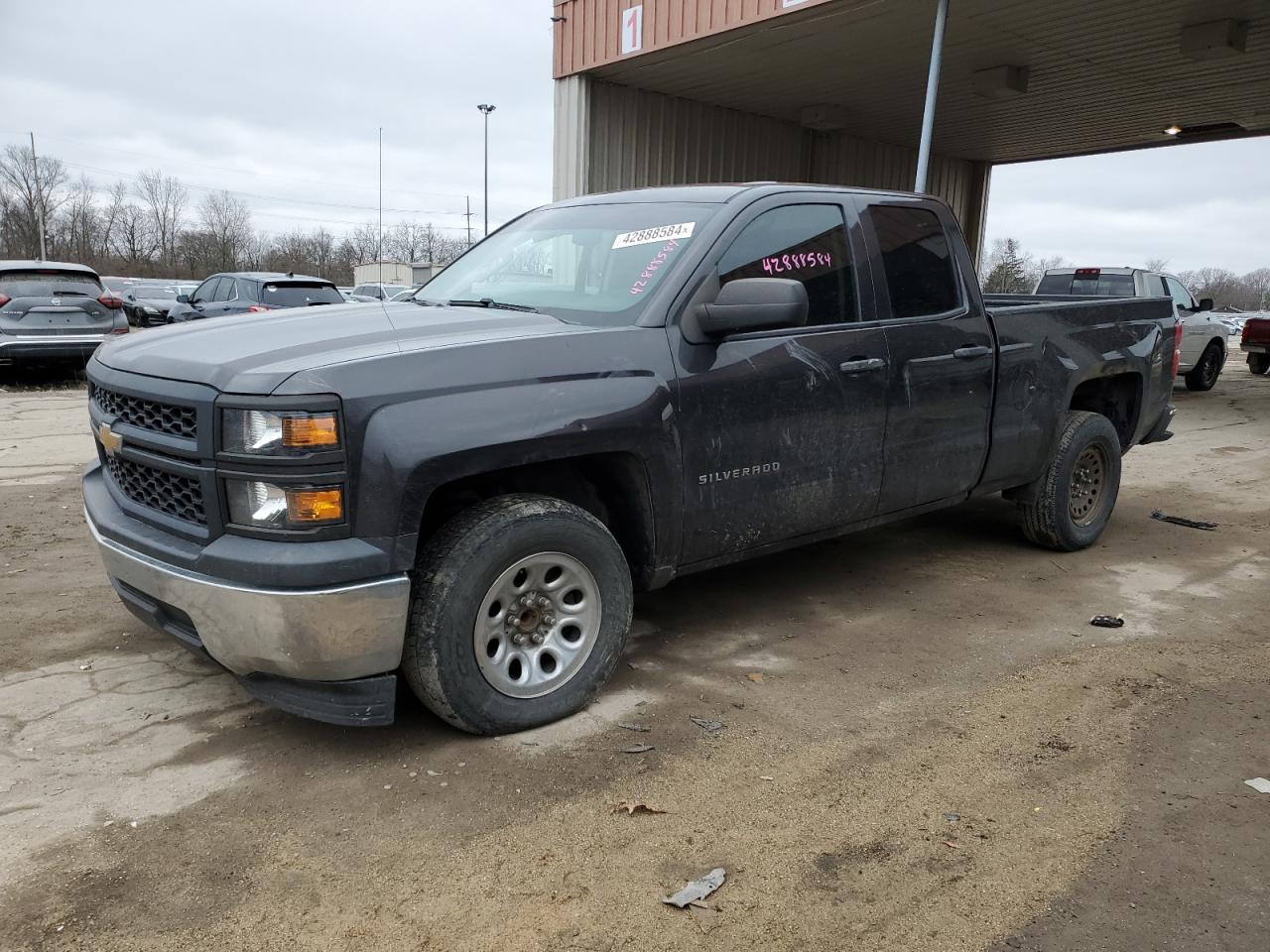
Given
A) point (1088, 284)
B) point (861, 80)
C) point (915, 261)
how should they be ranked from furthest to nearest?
point (1088, 284) < point (861, 80) < point (915, 261)

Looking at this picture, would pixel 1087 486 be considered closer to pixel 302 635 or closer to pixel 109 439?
pixel 302 635

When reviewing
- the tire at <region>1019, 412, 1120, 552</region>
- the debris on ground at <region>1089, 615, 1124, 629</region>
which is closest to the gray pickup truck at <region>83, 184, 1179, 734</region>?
the tire at <region>1019, 412, 1120, 552</region>

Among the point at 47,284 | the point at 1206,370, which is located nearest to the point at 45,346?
the point at 47,284

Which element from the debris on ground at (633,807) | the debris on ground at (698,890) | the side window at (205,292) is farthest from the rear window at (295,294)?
the debris on ground at (698,890)

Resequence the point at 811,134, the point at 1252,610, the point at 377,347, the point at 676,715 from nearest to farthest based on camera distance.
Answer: the point at 377,347 < the point at 676,715 < the point at 1252,610 < the point at 811,134

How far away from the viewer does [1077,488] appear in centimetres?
568

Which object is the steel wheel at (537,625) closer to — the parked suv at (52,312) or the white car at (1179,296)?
the parked suv at (52,312)

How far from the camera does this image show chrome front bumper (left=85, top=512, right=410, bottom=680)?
2.72m

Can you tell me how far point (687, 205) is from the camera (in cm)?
391

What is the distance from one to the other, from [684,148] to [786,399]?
11.6 metres

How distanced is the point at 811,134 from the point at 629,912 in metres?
16.3

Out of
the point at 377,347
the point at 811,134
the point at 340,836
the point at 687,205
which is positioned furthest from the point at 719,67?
the point at 340,836

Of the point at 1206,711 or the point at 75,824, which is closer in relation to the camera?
the point at 75,824

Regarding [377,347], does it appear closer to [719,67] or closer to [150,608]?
[150,608]
